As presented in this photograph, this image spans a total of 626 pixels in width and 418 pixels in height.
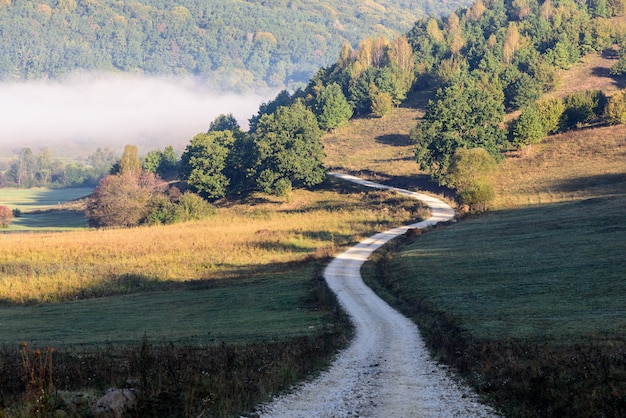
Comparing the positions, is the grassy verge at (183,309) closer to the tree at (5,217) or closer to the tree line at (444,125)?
the tree line at (444,125)

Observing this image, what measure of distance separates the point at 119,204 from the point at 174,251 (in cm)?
5000

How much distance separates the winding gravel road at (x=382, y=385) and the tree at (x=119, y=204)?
8410 cm

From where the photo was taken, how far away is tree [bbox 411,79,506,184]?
347 feet

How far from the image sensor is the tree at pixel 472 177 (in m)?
83.6

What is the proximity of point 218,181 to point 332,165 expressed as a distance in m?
27.3

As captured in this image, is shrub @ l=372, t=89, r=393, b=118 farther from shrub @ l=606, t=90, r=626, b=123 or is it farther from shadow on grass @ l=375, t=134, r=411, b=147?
shrub @ l=606, t=90, r=626, b=123

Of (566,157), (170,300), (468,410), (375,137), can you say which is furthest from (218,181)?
(468,410)

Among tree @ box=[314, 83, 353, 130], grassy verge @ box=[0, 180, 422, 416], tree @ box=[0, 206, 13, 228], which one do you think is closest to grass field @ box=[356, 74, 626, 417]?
grassy verge @ box=[0, 180, 422, 416]

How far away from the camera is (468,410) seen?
15719 mm

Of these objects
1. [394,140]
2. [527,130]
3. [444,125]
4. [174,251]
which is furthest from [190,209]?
[394,140]

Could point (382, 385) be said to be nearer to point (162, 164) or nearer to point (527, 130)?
point (527, 130)

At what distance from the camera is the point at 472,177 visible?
3524 inches

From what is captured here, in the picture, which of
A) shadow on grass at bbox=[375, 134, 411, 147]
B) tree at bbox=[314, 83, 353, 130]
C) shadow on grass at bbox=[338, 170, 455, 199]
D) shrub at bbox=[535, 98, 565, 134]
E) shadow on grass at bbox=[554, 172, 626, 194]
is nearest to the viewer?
shadow on grass at bbox=[554, 172, 626, 194]

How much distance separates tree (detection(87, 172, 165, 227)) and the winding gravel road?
84101 millimetres
